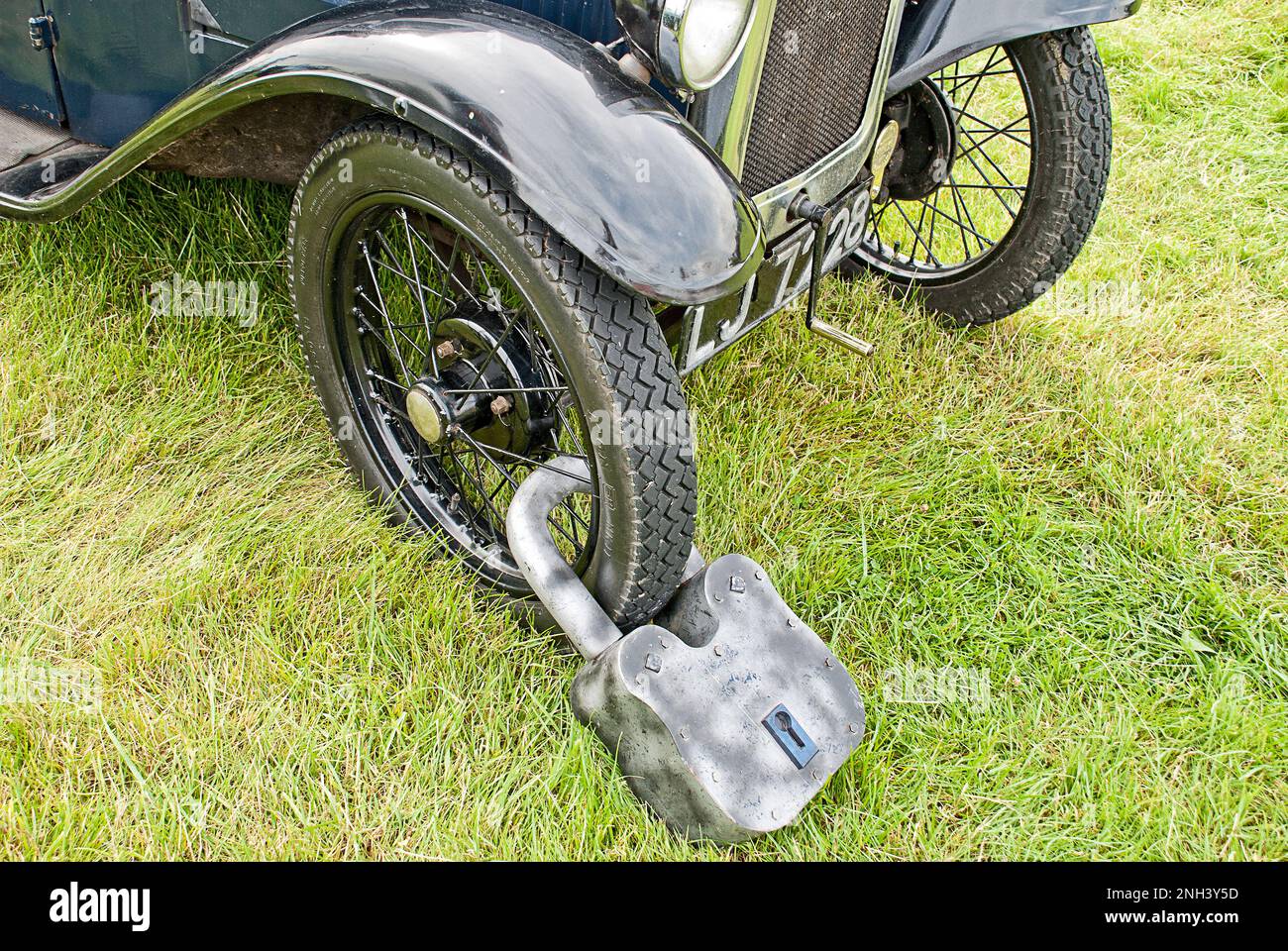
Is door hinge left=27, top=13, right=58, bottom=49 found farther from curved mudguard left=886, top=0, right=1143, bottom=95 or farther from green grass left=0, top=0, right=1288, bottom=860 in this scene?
curved mudguard left=886, top=0, right=1143, bottom=95

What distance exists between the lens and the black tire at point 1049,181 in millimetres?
2418

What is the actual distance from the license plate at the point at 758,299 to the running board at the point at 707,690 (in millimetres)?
323

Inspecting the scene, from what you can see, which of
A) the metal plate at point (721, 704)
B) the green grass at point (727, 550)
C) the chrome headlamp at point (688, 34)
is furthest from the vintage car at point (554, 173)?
the green grass at point (727, 550)

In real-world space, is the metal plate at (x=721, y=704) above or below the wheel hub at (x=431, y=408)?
below

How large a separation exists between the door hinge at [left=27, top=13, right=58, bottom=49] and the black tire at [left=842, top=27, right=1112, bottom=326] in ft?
7.03

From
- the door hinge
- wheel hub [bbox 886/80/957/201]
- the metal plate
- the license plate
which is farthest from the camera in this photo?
wheel hub [bbox 886/80/957/201]

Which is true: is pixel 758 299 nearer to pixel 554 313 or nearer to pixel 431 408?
pixel 554 313

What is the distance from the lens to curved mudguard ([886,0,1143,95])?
7.45 ft

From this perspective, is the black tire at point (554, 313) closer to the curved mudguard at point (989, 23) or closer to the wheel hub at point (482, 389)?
the wheel hub at point (482, 389)

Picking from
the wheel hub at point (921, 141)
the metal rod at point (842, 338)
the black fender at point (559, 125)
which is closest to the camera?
the black fender at point (559, 125)

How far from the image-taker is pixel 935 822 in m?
1.90

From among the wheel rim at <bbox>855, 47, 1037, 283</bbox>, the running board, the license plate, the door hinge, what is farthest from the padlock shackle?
the door hinge

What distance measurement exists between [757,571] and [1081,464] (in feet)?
3.42

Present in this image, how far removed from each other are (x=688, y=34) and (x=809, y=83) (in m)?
0.44
